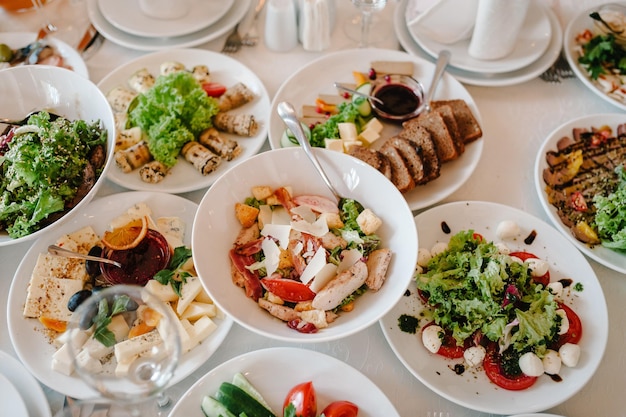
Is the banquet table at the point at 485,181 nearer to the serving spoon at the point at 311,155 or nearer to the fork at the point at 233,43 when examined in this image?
the fork at the point at 233,43

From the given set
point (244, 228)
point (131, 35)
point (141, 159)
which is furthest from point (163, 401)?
point (131, 35)

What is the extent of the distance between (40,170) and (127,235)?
36cm

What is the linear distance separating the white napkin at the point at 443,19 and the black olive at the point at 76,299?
5.98 feet

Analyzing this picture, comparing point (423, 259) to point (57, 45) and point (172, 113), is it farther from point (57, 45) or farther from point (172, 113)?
point (57, 45)

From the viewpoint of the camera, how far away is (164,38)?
262 centimetres

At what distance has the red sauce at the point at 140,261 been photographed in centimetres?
177

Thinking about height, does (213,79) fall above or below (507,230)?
above

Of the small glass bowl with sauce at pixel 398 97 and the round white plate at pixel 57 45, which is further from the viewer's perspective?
the round white plate at pixel 57 45

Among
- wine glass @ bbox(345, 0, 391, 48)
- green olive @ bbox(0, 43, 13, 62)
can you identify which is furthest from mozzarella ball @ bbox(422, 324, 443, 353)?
green olive @ bbox(0, 43, 13, 62)

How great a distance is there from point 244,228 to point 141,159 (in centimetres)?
59

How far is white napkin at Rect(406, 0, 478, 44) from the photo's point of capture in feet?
7.92

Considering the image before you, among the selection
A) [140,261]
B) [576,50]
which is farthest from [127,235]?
[576,50]

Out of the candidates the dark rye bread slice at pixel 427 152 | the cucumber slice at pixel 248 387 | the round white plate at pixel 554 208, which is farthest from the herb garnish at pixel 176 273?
the round white plate at pixel 554 208

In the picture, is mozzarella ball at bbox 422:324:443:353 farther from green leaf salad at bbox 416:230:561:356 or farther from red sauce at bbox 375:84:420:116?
red sauce at bbox 375:84:420:116
